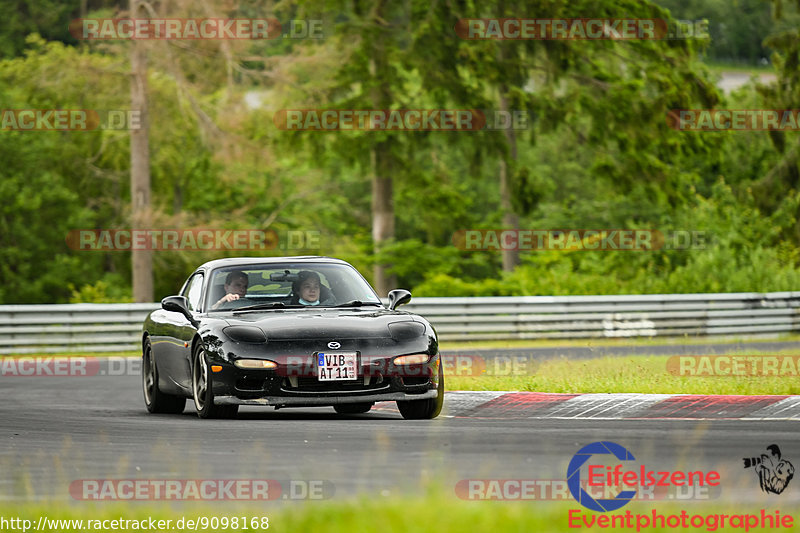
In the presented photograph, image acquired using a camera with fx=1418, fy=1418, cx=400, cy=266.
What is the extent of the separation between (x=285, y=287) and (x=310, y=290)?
9.8 inches

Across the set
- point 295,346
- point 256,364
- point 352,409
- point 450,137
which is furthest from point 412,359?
point 450,137

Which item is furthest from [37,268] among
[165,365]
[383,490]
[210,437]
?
[383,490]

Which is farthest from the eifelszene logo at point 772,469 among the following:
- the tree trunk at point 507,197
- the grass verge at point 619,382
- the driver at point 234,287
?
the tree trunk at point 507,197

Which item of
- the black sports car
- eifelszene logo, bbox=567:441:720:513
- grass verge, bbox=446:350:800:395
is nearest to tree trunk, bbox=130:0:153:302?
grass verge, bbox=446:350:800:395

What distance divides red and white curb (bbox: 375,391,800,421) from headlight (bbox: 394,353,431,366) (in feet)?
3.48

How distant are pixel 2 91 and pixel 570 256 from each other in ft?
70.0

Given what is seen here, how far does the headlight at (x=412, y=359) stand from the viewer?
11.5 meters

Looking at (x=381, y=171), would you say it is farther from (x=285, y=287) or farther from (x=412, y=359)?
(x=412, y=359)

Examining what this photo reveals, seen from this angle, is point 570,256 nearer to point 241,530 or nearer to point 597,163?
point 597,163

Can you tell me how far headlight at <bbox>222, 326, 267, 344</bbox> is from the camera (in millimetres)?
11508

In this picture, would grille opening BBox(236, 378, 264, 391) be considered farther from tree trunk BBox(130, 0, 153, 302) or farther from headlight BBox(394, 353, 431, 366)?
tree trunk BBox(130, 0, 153, 302)

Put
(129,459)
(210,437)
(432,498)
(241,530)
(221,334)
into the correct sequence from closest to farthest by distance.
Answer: (241,530) → (432,498) → (129,459) → (210,437) → (221,334)

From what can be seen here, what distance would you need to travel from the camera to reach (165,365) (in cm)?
1330

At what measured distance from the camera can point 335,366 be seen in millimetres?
11320
